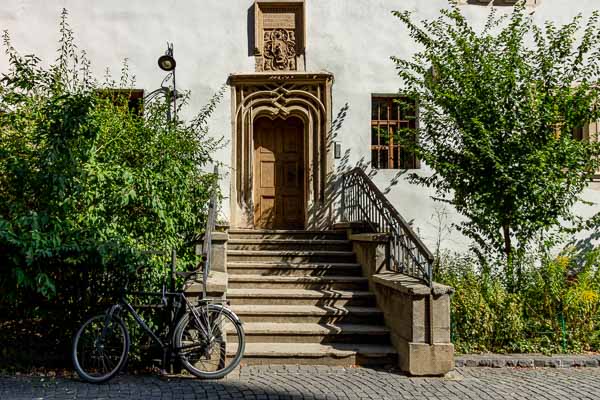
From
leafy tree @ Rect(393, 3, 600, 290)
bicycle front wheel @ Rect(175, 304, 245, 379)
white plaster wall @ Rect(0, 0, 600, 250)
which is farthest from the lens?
white plaster wall @ Rect(0, 0, 600, 250)

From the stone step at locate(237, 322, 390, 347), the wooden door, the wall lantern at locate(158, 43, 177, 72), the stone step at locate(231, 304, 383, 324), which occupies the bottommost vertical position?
the stone step at locate(237, 322, 390, 347)

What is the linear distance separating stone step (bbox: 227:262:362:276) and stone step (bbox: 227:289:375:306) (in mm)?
657

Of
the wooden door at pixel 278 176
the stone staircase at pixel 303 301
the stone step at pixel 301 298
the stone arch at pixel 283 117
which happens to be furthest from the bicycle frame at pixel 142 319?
the wooden door at pixel 278 176

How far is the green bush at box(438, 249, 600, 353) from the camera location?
6.69 meters

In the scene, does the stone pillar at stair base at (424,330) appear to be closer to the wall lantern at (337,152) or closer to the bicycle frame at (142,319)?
the bicycle frame at (142,319)

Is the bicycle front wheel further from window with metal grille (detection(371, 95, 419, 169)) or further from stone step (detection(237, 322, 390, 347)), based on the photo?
window with metal grille (detection(371, 95, 419, 169))

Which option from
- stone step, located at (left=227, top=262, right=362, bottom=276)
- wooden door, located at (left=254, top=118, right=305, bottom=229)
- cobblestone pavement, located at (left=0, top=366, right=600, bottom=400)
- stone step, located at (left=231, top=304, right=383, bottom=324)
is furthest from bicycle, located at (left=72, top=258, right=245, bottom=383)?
wooden door, located at (left=254, top=118, right=305, bottom=229)

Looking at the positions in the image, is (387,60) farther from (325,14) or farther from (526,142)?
(526,142)

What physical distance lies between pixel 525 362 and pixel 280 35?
6989 mm

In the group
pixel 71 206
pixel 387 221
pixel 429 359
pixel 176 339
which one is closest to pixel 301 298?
pixel 387 221

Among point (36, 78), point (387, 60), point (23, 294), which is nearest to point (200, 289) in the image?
point (23, 294)

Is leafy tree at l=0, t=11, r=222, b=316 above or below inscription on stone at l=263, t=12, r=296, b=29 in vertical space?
below

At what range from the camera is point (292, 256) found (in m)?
8.38

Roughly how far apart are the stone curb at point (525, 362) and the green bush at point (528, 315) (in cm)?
28
